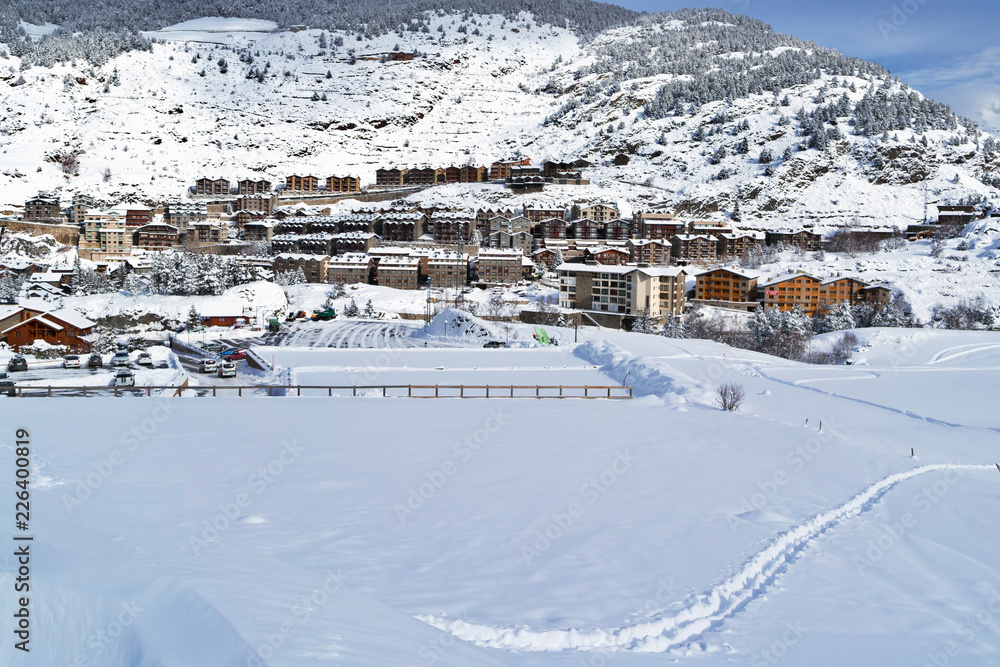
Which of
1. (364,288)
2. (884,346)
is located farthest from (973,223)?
(364,288)

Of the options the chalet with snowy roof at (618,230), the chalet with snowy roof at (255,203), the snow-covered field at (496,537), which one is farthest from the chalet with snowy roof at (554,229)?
the snow-covered field at (496,537)

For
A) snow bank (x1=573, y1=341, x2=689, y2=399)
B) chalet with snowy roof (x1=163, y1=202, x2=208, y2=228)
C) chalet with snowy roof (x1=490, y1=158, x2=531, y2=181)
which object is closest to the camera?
snow bank (x1=573, y1=341, x2=689, y2=399)

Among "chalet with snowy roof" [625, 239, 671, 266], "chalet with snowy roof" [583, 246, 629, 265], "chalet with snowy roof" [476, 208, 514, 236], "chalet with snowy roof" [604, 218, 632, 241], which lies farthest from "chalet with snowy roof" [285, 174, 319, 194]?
"chalet with snowy roof" [625, 239, 671, 266]

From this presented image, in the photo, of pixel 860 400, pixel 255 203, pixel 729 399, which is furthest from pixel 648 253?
pixel 729 399

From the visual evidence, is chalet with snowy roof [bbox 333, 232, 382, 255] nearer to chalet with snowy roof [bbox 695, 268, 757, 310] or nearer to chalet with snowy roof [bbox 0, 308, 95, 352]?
chalet with snowy roof [bbox 0, 308, 95, 352]

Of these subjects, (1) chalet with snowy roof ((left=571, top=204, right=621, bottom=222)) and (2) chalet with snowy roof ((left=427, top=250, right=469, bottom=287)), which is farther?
(1) chalet with snowy roof ((left=571, top=204, right=621, bottom=222))

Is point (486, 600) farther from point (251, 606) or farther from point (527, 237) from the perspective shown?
point (527, 237)

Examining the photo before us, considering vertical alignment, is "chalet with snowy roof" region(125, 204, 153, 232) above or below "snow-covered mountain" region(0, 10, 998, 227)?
below
